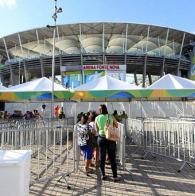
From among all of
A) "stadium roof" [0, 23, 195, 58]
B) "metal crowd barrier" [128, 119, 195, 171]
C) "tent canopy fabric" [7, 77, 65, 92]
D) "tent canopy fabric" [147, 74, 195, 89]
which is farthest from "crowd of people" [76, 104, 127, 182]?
"stadium roof" [0, 23, 195, 58]

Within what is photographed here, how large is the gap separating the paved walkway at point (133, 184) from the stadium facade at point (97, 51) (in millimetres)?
42666

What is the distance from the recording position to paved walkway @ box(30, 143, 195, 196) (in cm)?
673

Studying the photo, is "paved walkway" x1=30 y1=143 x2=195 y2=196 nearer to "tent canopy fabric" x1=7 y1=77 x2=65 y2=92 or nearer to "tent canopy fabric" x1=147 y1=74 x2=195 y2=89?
"tent canopy fabric" x1=147 y1=74 x2=195 y2=89

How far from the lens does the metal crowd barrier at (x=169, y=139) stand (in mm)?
9070

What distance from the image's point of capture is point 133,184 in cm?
741

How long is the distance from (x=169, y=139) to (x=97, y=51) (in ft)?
150

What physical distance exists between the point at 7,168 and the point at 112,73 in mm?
48065

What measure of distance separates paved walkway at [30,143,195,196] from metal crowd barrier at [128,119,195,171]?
0.48 metres

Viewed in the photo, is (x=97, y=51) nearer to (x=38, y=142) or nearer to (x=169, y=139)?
(x=169, y=139)

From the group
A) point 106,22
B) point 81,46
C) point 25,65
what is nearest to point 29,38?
point 25,65

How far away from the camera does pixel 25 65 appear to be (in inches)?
2207

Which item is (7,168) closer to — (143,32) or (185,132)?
(185,132)

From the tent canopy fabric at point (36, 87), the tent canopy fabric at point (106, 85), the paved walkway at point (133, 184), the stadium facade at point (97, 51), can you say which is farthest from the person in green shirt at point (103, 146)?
the stadium facade at point (97, 51)

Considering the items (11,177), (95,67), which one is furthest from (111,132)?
(95,67)
